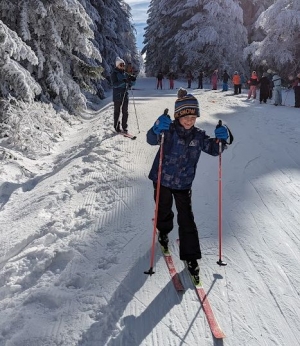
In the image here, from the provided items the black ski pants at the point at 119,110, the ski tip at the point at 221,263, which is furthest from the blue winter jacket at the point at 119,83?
the ski tip at the point at 221,263

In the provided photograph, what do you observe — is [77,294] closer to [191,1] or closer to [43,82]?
[43,82]

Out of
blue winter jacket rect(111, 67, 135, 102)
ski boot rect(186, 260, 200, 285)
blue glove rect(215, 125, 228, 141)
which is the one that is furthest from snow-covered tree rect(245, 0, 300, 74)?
ski boot rect(186, 260, 200, 285)

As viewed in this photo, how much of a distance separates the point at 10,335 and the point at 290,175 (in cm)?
610

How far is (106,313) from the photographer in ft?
11.5

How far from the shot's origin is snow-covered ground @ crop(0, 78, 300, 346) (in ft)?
10.9

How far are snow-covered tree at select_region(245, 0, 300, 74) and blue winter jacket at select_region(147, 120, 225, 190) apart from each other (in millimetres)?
23967

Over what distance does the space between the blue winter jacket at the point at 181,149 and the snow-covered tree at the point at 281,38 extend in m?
24.0

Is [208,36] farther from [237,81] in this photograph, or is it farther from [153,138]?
[153,138]

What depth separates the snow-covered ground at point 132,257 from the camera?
131 inches

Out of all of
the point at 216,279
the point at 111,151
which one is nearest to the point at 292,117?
the point at 111,151

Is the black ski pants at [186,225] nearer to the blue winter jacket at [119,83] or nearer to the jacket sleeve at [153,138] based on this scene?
the jacket sleeve at [153,138]

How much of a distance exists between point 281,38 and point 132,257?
27.0m

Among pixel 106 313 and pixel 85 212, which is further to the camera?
pixel 85 212

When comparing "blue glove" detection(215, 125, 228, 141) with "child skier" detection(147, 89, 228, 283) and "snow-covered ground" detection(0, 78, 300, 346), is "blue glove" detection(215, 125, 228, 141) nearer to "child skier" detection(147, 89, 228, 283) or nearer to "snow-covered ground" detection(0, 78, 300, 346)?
"child skier" detection(147, 89, 228, 283)
